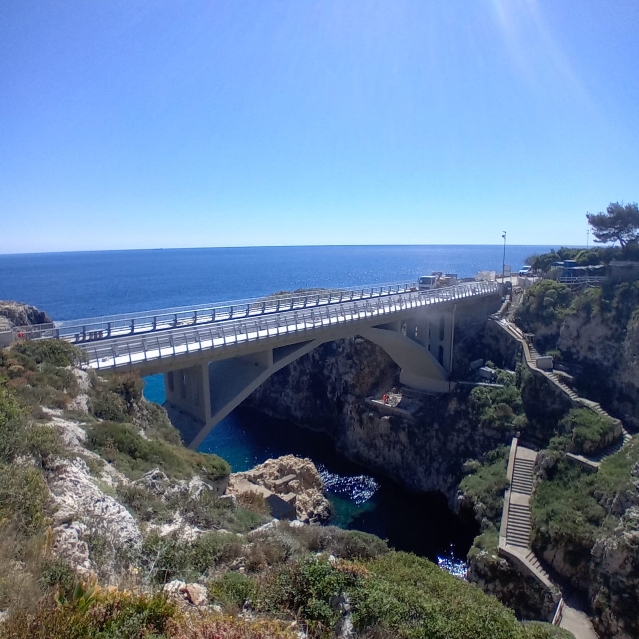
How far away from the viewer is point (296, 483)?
27828 mm

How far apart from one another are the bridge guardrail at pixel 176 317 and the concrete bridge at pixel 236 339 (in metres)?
0.06

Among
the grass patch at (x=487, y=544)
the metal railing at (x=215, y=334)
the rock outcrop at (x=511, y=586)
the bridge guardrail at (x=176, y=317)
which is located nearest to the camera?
the metal railing at (x=215, y=334)

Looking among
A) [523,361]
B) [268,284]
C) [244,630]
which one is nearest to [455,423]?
[523,361]

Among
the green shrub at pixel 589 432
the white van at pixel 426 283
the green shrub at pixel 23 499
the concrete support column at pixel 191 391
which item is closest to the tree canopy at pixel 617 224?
the white van at pixel 426 283

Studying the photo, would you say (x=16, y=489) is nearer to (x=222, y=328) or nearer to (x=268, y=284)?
(x=222, y=328)

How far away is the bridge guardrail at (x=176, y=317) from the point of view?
60.1 feet

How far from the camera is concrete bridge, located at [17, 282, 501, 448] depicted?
17.6 m

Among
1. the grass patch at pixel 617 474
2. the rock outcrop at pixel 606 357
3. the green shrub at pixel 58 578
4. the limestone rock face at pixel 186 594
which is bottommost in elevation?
the grass patch at pixel 617 474

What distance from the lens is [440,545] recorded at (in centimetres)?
2617

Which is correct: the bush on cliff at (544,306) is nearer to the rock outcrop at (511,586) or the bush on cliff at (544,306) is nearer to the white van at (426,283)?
the white van at (426,283)

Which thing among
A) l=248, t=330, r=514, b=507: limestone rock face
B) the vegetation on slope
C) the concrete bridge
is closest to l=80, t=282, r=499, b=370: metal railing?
the concrete bridge

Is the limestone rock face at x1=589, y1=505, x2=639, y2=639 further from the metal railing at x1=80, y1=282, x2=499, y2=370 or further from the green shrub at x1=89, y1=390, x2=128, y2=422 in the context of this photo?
the green shrub at x1=89, y1=390, x2=128, y2=422

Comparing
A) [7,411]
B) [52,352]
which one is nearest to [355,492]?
[52,352]

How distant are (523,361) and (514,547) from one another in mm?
16094
